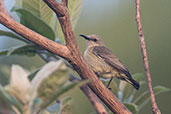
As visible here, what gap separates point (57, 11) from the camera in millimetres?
1194

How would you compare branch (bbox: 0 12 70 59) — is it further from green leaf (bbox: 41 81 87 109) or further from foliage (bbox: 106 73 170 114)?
foliage (bbox: 106 73 170 114)

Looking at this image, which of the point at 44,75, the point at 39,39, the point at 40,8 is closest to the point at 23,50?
the point at 40,8

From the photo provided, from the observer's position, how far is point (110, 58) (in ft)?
10.7

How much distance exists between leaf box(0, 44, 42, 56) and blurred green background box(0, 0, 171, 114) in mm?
1293

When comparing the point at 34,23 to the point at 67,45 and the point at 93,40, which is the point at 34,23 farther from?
the point at 93,40

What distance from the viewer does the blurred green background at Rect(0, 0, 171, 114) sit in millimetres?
3406

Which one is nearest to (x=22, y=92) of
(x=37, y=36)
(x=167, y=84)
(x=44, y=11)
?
(x=37, y=36)

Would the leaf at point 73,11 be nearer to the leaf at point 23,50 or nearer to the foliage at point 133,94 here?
the leaf at point 23,50

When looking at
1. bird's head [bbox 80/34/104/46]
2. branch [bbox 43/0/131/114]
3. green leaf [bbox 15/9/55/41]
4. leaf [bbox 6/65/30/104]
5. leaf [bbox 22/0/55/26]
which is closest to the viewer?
leaf [bbox 6/65/30/104]

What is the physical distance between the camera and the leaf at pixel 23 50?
1639mm

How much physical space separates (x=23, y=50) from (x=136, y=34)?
2264 millimetres

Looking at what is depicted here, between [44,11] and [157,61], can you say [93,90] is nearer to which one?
[44,11]

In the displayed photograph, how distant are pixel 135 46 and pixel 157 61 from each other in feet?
0.93

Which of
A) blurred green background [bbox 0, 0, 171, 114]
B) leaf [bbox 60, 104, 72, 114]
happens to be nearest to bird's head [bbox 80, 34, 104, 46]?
blurred green background [bbox 0, 0, 171, 114]
